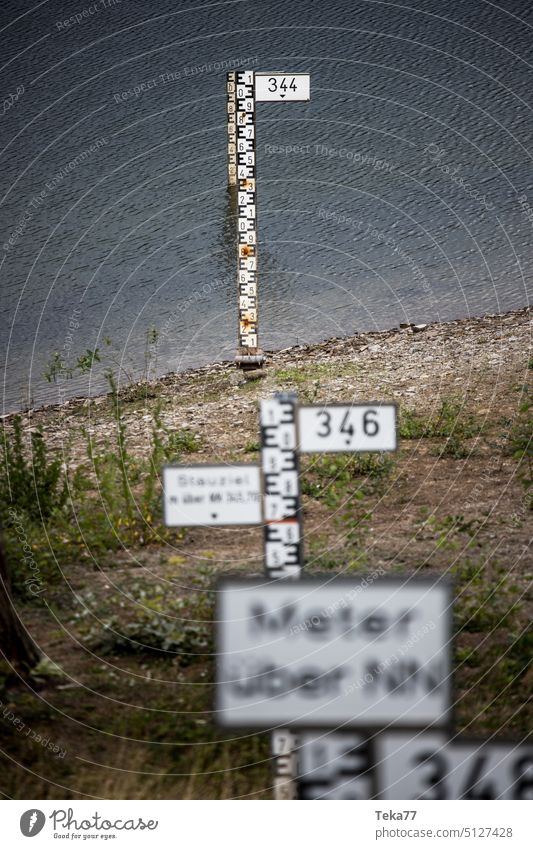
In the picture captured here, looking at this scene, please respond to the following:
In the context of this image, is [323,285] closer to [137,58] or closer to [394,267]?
[394,267]

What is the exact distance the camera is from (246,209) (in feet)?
48.6

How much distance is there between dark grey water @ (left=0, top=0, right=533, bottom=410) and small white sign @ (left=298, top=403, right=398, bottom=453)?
9762 mm

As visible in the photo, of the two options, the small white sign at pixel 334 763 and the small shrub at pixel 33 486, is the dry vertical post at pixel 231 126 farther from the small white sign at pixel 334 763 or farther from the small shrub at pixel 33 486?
the small white sign at pixel 334 763

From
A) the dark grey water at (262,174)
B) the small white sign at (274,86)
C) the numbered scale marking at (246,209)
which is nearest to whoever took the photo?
the small white sign at (274,86)

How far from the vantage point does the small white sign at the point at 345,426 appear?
614 cm

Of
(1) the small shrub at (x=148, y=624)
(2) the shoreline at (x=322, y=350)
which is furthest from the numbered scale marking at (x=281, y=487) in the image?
(2) the shoreline at (x=322, y=350)

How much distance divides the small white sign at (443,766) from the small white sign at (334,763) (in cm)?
8

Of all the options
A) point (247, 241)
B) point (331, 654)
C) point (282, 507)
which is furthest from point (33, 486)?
point (247, 241)

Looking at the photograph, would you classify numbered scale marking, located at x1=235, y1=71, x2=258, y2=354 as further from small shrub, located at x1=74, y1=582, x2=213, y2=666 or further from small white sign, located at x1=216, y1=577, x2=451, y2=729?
small white sign, located at x1=216, y1=577, x2=451, y2=729

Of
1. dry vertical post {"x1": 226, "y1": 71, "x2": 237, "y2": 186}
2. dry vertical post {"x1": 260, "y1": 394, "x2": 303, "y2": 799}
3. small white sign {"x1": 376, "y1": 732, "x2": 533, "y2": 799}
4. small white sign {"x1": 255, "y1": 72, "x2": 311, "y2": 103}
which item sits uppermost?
dry vertical post {"x1": 226, "y1": 71, "x2": 237, "y2": 186}

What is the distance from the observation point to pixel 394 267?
65.4ft

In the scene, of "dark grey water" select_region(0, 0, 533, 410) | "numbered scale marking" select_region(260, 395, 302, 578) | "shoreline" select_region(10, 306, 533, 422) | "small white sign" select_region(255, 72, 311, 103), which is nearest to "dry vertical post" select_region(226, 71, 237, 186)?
"dark grey water" select_region(0, 0, 533, 410)

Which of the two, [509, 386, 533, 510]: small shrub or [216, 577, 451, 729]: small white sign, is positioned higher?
[509, 386, 533, 510]: small shrub

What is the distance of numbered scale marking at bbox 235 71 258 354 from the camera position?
14414 mm
